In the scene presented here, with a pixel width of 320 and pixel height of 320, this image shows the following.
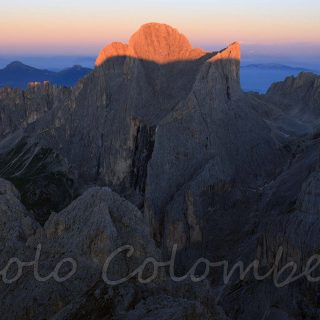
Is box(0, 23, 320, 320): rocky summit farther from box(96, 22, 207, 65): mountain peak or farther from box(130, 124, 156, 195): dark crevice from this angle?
box(130, 124, 156, 195): dark crevice

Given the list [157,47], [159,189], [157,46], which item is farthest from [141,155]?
[157,46]

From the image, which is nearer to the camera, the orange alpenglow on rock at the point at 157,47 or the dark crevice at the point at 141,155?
the dark crevice at the point at 141,155

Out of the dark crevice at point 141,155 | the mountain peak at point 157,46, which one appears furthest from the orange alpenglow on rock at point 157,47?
the dark crevice at point 141,155

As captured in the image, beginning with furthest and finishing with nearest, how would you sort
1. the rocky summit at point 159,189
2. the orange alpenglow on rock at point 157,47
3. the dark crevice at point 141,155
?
the orange alpenglow on rock at point 157,47
the dark crevice at point 141,155
the rocky summit at point 159,189

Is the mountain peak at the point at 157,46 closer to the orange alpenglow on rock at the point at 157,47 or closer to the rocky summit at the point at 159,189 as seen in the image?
the orange alpenglow on rock at the point at 157,47

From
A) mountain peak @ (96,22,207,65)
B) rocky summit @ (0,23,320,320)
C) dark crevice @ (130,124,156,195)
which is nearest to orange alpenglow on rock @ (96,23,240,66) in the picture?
mountain peak @ (96,22,207,65)

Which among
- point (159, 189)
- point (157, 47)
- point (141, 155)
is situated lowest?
point (141, 155)

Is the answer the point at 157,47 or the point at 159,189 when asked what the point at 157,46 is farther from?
the point at 159,189
